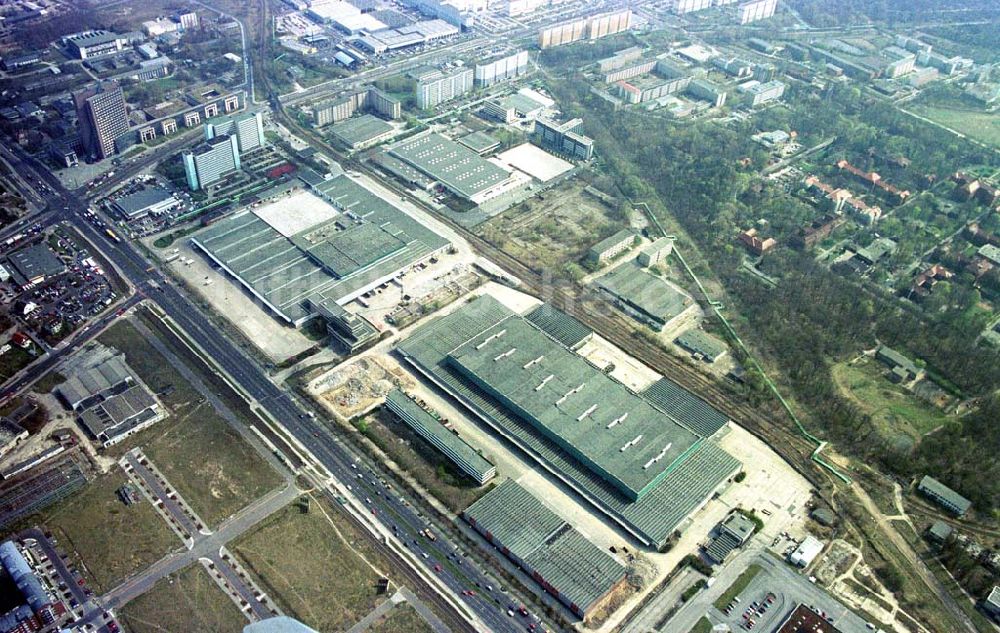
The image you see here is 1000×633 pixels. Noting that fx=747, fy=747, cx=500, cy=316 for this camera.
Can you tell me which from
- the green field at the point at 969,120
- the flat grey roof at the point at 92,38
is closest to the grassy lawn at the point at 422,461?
the flat grey roof at the point at 92,38

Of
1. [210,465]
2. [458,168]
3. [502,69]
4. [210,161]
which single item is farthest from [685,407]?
[502,69]

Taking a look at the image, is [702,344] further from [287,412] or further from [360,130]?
[360,130]

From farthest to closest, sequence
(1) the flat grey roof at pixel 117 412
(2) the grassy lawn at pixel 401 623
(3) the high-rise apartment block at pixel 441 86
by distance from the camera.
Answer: (3) the high-rise apartment block at pixel 441 86 → (1) the flat grey roof at pixel 117 412 → (2) the grassy lawn at pixel 401 623

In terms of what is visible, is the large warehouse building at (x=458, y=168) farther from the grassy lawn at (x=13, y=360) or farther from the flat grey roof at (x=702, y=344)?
the grassy lawn at (x=13, y=360)

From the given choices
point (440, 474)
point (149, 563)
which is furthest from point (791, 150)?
point (149, 563)

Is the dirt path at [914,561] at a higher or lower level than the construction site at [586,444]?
higher

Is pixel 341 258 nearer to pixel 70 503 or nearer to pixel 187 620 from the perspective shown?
pixel 70 503

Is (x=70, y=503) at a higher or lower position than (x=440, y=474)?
lower
